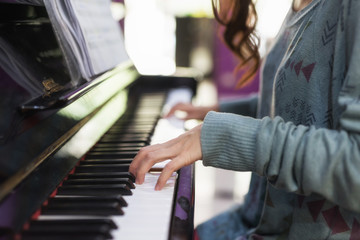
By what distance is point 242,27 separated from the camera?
52.9 inches

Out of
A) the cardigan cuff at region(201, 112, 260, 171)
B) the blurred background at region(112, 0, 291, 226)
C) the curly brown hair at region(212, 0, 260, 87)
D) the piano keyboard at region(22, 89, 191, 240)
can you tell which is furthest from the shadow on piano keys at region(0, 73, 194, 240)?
the blurred background at region(112, 0, 291, 226)

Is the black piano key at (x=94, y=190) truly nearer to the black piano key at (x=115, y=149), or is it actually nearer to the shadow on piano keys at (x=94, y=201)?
the shadow on piano keys at (x=94, y=201)

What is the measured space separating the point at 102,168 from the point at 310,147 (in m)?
0.44

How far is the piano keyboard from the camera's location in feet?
1.97

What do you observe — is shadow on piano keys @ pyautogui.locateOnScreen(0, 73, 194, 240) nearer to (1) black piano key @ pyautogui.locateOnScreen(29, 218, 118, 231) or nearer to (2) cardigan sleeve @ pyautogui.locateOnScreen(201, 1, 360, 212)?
(1) black piano key @ pyautogui.locateOnScreen(29, 218, 118, 231)

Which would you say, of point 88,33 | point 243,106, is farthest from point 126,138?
point 243,106

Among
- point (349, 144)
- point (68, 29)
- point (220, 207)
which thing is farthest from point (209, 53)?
point (349, 144)

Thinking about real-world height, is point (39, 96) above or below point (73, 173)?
above

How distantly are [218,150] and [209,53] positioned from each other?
343 centimetres

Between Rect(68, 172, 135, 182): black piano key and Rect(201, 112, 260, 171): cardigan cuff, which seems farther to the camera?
Rect(68, 172, 135, 182): black piano key

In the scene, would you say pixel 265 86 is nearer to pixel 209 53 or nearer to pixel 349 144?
pixel 349 144

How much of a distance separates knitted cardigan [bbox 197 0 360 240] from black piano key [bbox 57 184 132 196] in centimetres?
16

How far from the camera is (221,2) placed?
119 centimetres

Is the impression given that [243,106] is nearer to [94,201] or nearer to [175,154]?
[175,154]
